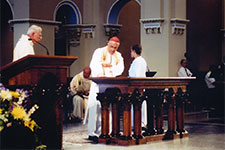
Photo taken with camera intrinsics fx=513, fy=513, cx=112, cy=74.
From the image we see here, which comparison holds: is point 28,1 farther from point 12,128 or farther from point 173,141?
point 12,128

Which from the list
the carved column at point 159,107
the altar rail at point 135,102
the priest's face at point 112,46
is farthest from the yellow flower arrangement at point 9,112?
the carved column at point 159,107

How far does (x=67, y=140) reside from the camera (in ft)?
25.8

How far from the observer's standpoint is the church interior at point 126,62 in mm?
6039

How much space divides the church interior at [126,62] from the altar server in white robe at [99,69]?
0.27m

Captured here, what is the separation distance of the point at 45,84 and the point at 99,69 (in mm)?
2198

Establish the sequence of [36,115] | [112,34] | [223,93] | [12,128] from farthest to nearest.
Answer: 1. [112,34]
2. [223,93]
3. [36,115]
4. [12,128]

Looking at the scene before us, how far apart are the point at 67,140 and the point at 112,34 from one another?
340 inches

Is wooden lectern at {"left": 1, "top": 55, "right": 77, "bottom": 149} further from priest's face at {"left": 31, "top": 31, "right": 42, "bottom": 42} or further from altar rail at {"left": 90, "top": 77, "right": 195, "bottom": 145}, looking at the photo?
altar rail at {"left": 90, "top": 77, "right": 195, "bottom": 145}

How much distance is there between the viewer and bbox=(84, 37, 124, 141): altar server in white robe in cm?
798

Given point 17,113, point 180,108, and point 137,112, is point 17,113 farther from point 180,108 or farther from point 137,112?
point 180,108

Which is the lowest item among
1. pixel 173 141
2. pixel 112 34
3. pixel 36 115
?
pixel 173 141

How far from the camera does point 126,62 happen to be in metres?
18.1

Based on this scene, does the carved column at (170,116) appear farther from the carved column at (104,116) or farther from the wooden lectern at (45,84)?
the wooden lectern at (45,84)

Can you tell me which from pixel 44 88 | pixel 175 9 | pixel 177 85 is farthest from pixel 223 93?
pixel 44 88
